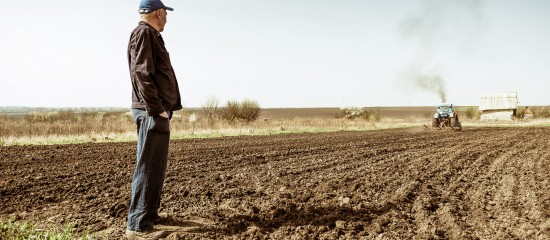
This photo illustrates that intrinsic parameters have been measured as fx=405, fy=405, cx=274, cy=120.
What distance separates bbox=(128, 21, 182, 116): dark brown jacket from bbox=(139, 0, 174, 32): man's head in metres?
0.06

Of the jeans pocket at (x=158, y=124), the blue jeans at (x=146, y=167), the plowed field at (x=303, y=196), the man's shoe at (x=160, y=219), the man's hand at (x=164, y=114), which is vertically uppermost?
the man's hand at (x=164, y=114)

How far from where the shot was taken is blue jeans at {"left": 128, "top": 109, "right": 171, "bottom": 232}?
361 cm

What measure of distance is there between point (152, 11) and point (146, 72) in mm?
608

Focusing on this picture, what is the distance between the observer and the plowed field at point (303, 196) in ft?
13.1

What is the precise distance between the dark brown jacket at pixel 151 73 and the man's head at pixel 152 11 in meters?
0.06

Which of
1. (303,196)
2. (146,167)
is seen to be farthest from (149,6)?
(303,196)

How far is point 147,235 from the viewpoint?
11.8 feet

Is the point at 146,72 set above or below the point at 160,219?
above

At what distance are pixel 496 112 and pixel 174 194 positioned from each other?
4608 centimetres

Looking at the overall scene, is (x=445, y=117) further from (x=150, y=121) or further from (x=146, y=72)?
(x=146, y=72)

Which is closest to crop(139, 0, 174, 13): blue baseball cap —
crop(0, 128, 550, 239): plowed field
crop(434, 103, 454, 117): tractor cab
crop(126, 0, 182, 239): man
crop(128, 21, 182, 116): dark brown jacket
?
crop(126, 0, 182, 239): man

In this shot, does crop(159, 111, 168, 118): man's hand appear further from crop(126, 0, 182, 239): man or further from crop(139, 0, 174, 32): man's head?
crop(139, 0, 174, 32): man's head

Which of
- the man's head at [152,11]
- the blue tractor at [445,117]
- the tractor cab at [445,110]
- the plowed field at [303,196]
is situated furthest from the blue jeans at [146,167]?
the tractor cab at [445,110]

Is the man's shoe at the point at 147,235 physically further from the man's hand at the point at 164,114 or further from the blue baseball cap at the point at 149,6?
the blue baseball cap at the point at 149,6
